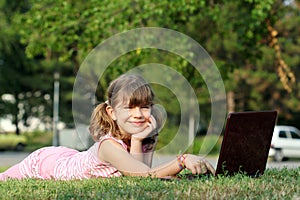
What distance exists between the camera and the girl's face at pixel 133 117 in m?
5.86

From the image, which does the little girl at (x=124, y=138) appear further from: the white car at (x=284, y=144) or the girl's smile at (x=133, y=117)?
the white car at (x=284, y=144)

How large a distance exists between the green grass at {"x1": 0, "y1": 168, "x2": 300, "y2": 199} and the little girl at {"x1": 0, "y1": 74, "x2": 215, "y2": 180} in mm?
167

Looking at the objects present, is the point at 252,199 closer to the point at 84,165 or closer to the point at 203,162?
the point at 203,162

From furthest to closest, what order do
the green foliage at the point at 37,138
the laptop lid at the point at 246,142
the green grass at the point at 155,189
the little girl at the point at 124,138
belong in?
the green foliage at the point at 37,138 < the little girl at the point at 124,138 < the laptop lid at the point at 246,142 < the green grass at the point at 155,189

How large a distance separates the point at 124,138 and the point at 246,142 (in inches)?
38.6

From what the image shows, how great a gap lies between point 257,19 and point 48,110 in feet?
115

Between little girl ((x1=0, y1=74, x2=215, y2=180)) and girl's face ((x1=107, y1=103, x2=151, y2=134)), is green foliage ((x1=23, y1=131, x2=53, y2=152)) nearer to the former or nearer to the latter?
little girl ((x1=0, y1=74, x2=215, y2=180))

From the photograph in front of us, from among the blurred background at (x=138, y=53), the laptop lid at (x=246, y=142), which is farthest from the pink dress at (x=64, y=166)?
the blurred background at (x=138, y=53)

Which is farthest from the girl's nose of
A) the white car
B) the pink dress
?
the white car

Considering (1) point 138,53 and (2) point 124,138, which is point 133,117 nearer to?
(2) point 124,138

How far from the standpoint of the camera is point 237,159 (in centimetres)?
588

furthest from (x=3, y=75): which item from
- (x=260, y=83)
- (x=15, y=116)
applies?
(x=260, y=83)

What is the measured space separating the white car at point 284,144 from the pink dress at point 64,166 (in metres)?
26.2

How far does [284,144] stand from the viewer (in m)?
32.6
